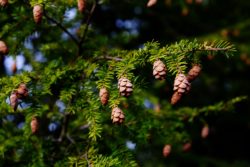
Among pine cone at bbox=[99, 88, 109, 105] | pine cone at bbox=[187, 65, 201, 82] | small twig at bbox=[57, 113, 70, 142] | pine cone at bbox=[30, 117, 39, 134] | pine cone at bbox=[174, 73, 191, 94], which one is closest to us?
pine cone at bbox=[174, 73, 191, 94]

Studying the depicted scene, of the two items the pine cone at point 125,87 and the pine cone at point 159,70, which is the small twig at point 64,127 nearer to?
the pine cone at point 125,87

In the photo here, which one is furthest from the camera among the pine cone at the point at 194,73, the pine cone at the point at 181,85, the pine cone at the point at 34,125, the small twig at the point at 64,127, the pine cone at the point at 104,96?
the small twig at the point at 64,127

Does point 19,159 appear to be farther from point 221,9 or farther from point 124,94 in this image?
point 221,9

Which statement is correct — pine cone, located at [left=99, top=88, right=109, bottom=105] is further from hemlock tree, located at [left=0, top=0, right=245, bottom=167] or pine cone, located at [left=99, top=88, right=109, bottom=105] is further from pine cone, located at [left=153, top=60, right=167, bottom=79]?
pine cone, located at [left=153, top=60, right=167, bottom=79]

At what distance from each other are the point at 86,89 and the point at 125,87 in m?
0.47

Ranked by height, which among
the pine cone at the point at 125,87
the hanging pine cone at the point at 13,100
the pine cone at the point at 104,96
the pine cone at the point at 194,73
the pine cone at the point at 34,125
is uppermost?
the pine cone at the point at 194,73

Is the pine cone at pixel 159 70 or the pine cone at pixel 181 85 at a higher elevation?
the pine cone at pixel 159 70

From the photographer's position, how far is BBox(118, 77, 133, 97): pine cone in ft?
7.13

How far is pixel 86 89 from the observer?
2.60m

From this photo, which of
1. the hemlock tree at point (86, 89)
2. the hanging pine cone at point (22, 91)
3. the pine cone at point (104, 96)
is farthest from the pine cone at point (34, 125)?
the pine cone at point (104, 96)

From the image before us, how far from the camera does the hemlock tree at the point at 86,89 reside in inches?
91.0

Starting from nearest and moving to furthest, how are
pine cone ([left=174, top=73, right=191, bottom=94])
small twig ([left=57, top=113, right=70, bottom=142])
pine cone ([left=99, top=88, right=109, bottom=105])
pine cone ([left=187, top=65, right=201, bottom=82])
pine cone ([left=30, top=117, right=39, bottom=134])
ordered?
1. pine cone ([left=174, top=73, right=191, bottom=94])
2. pine cone ([left=99, top=88, right=109, bottom=105])
3. pine cone ([left=187, top=65, right=201, bottom=82])
4. pine cone ([left=30, top=117, right=39, bottom=134])
5. small twig ([left=57, top=113, right=70, bottom=142])

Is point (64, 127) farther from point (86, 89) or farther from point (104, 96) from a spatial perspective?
point (104, 96)

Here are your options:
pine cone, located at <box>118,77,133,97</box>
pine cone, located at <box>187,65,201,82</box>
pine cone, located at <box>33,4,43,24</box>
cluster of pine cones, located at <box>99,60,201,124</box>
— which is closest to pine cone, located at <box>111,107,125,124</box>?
cluster of pine cones, located at <box>99,60,201,124</box>
